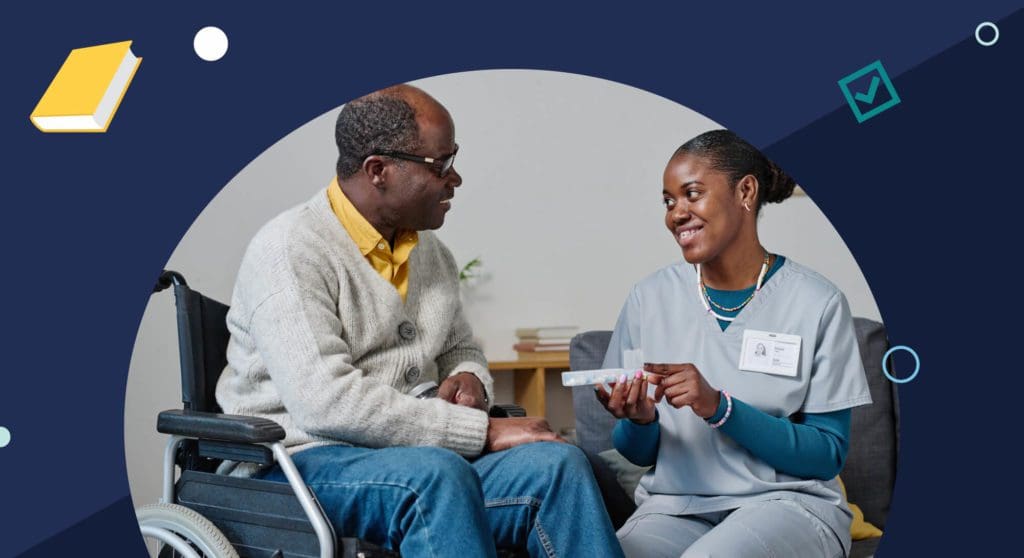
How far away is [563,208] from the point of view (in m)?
4.28

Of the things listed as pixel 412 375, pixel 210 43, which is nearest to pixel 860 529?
pixel 412 375

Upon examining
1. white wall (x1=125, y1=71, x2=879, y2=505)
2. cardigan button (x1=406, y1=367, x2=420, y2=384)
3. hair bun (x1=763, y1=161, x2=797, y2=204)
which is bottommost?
cardigan button (x1=406, y1=367, x2=420, y2=384)

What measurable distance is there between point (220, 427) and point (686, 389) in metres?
0.81

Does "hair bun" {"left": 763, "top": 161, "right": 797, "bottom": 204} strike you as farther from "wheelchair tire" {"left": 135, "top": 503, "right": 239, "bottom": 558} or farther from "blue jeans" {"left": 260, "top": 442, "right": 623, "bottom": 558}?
"wheelchair tire" {"left": 135, "top": 503, "right": 239, "bottom": 558}

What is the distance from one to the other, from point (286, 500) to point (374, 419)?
0.66ft

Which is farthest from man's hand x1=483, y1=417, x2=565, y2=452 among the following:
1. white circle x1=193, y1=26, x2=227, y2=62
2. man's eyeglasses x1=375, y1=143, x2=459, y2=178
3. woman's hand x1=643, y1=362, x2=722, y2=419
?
white circle x1=193, y1=26, x2=227, y2=62

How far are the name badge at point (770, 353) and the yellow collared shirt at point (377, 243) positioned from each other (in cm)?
68

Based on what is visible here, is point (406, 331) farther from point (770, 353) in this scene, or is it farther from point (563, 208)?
point (563, 208)

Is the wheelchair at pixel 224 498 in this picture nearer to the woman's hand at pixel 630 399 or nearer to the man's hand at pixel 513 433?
the man's hand at pixel 513 433

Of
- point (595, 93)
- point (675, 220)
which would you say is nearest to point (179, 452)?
point (675, 220)

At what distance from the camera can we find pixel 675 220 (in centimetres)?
192

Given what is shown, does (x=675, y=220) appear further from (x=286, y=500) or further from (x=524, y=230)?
(x=524, y=230)

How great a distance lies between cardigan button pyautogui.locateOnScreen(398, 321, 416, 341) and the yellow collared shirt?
0.21 ft

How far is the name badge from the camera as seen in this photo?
1851 millimetres
